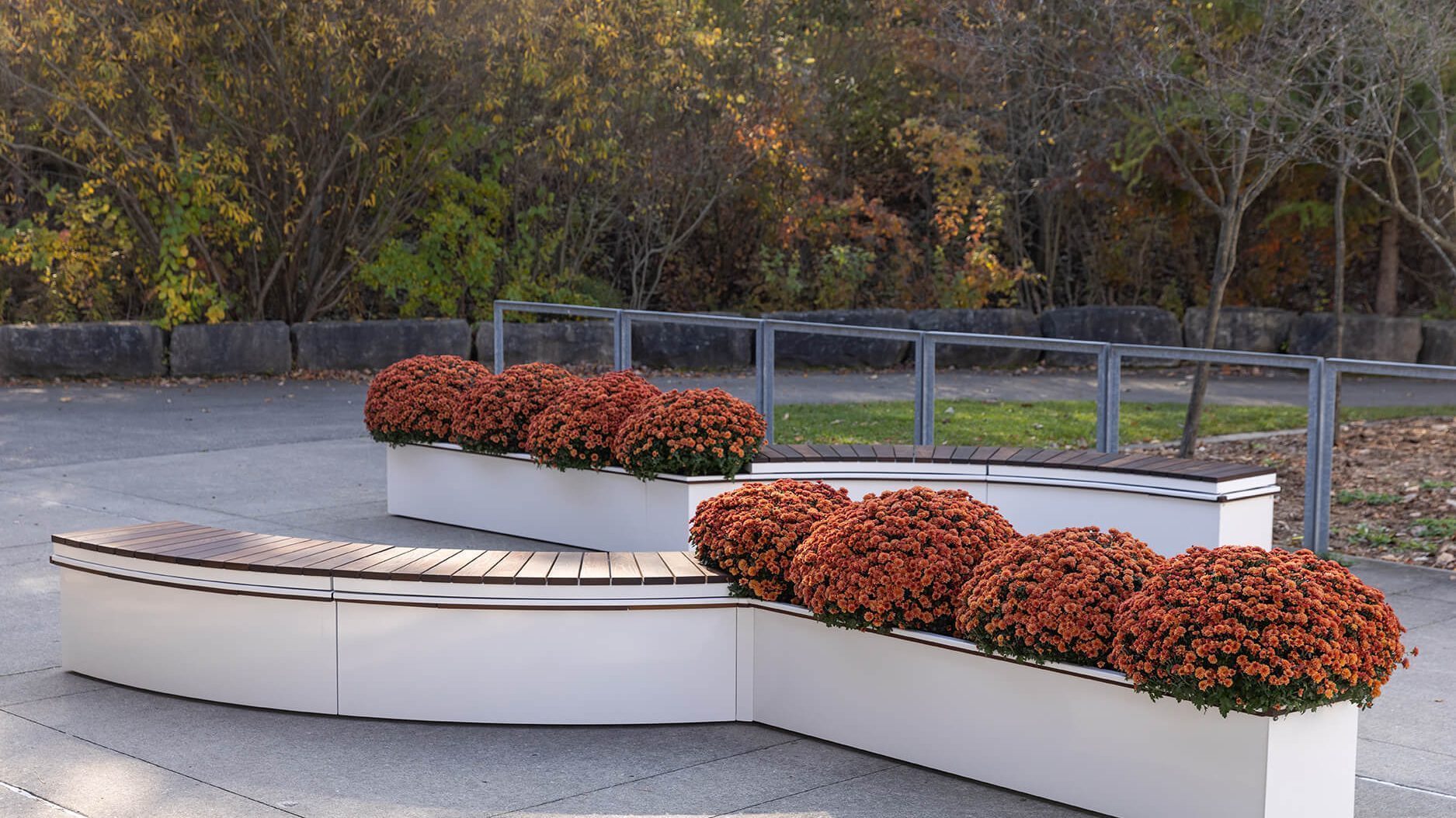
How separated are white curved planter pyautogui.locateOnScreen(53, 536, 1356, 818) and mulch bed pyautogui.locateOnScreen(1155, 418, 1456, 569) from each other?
4.26 m

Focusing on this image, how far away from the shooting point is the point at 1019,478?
302 inches

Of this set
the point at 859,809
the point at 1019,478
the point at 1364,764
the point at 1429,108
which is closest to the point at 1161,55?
the point at 1429,108

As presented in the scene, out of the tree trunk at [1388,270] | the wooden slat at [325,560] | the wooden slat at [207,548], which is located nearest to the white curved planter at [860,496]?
the wooden slat at [325,560]

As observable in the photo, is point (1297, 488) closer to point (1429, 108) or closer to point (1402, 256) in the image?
point (1429, 108)

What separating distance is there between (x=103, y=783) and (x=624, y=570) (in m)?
1.78

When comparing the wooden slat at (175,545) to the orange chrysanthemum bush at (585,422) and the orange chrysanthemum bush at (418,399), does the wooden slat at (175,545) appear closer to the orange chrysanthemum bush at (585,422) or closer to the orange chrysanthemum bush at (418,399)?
the orange chrysanthemum bush at (585,422)

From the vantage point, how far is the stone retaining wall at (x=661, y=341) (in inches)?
591

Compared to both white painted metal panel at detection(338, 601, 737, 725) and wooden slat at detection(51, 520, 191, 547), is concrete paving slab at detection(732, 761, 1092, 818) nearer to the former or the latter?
white painted metal panel at detection(338, 601, 737, 725)

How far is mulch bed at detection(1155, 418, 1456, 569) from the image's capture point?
8.34 meters

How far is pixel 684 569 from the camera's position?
541 centimetres

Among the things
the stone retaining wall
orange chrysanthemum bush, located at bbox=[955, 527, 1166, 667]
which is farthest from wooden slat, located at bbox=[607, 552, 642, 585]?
the stone retaining wall

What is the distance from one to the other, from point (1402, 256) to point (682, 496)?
47.7ft

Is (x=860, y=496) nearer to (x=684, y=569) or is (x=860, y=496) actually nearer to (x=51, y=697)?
(x=684, y=569)

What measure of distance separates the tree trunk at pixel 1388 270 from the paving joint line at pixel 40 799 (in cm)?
1664
